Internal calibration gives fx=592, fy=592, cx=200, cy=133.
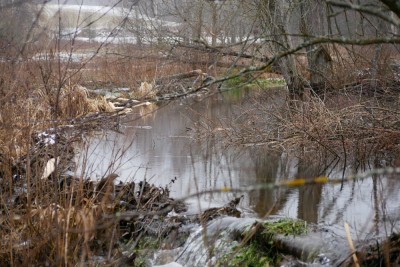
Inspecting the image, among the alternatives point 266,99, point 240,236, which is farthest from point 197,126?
point 240,236

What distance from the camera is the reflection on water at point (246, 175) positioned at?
21.1 feet

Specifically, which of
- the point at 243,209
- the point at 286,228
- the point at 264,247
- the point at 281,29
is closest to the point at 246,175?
the point at 243,209

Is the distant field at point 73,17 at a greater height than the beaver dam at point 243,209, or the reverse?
the distant field at point 73,17

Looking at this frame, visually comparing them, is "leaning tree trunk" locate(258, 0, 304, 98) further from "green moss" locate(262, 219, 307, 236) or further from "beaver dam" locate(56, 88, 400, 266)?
"green moss" locate(262, 219, 307, 236)

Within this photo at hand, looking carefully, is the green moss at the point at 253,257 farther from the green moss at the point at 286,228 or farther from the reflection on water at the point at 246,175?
the reflection on water at the point at 246,175

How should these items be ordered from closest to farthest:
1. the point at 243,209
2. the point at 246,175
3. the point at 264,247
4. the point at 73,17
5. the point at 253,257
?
1. the point at 253,257
2. the point at 264,247
3. the point at 243,209
4. the point at 73,17
5. the point at 246,175

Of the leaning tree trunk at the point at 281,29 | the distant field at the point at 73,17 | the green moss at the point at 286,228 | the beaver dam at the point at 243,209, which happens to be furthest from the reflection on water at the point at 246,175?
the leaning tree trunk at the point at 281,29

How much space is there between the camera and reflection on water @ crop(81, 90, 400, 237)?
21.1 ft

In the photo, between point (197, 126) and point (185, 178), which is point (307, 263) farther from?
point (197, 126)

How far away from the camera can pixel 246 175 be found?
29.0ft

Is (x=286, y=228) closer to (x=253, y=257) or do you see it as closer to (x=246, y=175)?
(x=253, y=257)

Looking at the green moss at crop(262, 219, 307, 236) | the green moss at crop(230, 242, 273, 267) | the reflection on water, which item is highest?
the reflection on water

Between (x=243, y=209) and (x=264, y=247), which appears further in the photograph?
(x=243, y=209)

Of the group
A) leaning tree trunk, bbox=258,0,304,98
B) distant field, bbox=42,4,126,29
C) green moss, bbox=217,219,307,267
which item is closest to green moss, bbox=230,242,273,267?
green moss, bbox=217,219,307,267
